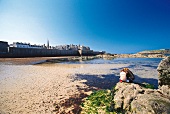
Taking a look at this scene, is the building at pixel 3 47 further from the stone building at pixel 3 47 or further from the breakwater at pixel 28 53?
the breakwater at pixel 28 53

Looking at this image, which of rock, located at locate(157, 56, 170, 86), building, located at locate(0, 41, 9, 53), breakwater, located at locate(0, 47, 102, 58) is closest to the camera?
rock, located at locate(157, 56, 170, 86)

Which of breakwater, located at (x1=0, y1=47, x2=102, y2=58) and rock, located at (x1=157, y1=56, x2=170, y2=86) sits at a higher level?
breakwater, located at (x1=0, y1=47, x2=102, y2=58)

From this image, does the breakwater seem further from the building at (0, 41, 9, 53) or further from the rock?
the rock

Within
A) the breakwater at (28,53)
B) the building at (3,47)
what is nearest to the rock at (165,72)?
the breakwater at (28,53)

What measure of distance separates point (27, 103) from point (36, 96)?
0.98m

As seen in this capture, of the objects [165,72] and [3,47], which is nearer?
[165,72]

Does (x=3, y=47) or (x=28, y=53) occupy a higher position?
(x=3, y=47)

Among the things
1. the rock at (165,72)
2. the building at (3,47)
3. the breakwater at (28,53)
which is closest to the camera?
the rock at (165,72)

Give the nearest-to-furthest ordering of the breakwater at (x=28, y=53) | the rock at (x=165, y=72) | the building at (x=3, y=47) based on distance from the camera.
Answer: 1. the rock at (x=165, y=72)
2. the building at (x=3, y=47)
3. the breakwater at (x=28, y=53)

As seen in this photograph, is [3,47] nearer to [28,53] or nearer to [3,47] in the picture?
[3,47]

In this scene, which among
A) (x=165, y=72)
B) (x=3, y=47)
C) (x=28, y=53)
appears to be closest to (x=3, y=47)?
(x=3, y=47)

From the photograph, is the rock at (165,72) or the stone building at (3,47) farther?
the stone building at (3,47)

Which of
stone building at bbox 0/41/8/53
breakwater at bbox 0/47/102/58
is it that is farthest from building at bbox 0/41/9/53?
breakwater at bbox 0/47/102/58

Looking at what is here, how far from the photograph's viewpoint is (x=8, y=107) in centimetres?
565
